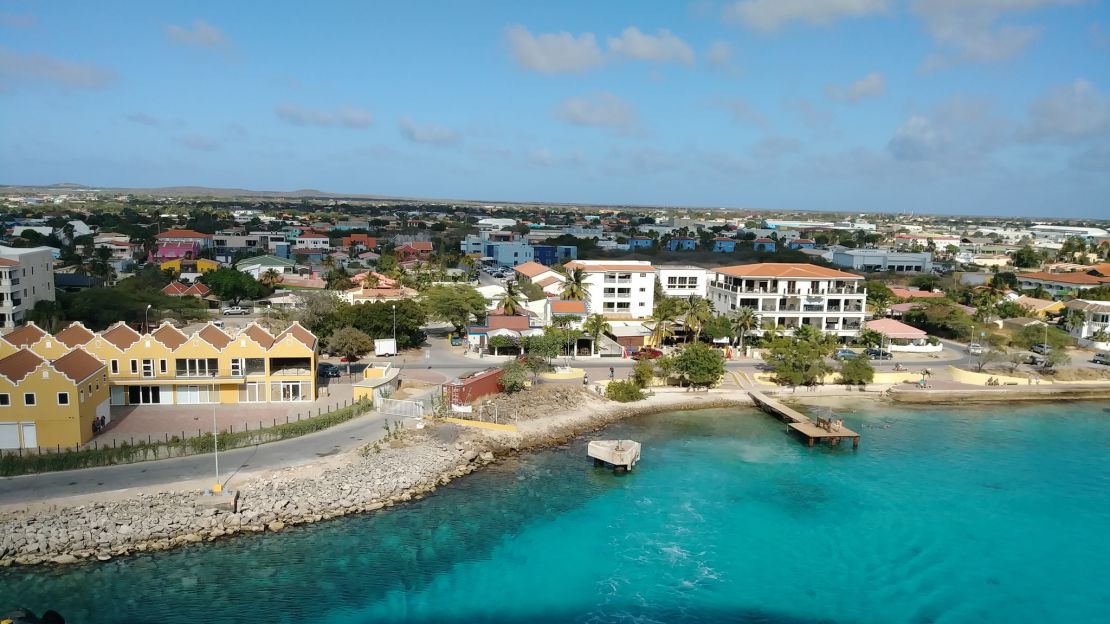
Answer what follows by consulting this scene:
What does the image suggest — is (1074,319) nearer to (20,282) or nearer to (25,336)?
(25,336)

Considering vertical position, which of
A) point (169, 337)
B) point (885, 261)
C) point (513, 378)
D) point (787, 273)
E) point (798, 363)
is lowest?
point (513, 378)

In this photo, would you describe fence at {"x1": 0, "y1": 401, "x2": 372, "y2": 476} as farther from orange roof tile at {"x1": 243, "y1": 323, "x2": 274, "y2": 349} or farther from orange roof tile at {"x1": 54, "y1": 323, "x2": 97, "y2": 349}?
orange roof tile at {"x1": 54, "y1": 323, "x2": 97, "y2": 349}

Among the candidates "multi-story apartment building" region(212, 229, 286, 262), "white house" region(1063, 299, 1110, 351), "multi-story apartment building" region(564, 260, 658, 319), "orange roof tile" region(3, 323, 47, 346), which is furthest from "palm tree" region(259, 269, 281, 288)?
"white house" region(1063, 299, 1110, 351)

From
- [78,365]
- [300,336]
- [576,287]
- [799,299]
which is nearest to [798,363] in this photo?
[799,299]

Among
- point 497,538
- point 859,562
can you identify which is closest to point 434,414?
point 497,538

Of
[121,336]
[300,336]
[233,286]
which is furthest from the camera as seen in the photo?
[233,286]

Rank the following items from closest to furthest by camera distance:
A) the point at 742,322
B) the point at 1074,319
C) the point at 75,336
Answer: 1. the point at 75,336
2. the point at 742,322
3. the point at 1074,319

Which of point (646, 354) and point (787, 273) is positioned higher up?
point (787, 273)

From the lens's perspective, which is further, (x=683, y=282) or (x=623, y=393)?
(x=683, y=282)

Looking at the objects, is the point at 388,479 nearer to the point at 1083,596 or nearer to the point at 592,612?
the point at 592,612
